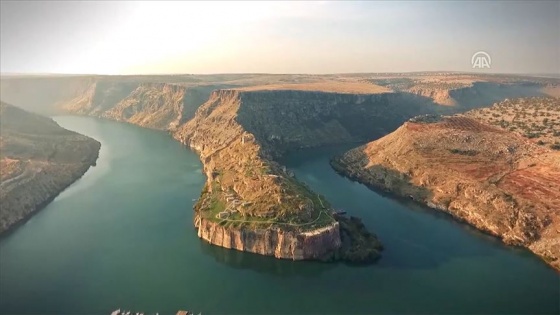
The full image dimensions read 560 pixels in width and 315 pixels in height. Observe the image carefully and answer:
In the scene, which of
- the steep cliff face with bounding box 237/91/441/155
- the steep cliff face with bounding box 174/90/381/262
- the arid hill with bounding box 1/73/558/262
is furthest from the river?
the steep cliff face with bounding box 237/91/441/155

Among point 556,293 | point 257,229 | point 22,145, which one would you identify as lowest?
point 556,293

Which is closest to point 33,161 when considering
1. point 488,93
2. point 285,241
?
point 285,241

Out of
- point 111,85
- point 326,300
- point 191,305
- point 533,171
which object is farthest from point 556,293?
point 111,85

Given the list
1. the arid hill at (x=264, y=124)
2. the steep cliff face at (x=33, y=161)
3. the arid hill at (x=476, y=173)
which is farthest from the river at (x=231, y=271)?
the arid hill at (x=476, y=173)

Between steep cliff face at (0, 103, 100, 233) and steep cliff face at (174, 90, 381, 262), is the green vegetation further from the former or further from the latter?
steep cliff face at (0, 103, 100, 233)

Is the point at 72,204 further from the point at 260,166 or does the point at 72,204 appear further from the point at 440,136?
the point at 440,136

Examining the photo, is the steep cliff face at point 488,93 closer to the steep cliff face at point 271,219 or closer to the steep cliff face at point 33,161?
the steep cliff face at point 271,219
